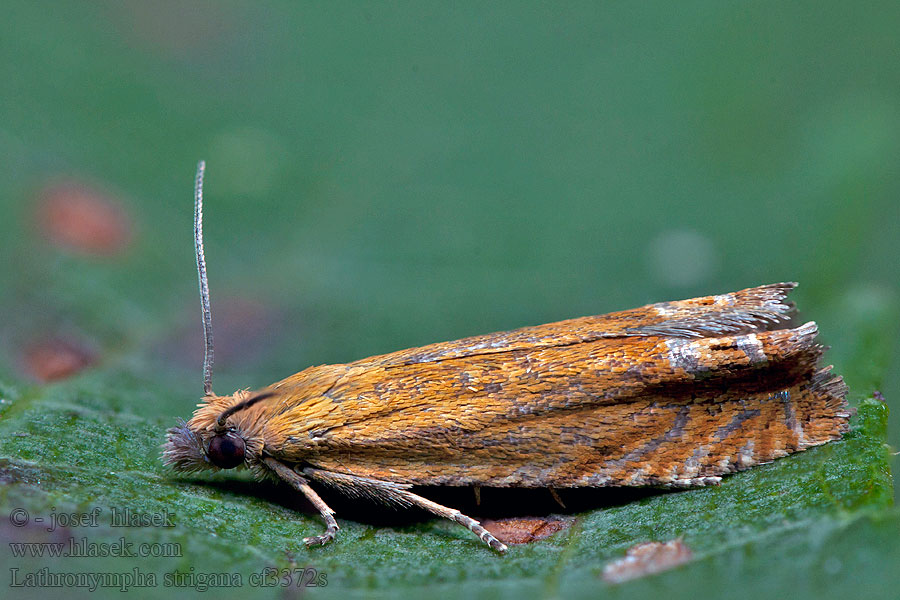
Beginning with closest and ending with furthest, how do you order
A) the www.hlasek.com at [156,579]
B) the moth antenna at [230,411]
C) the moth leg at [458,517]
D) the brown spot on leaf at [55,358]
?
the www.hlasek.com at [156,579]
the moth leg at [458,517]
the moth antenna at [230,411]
the brown spot on leaf at [55,358]

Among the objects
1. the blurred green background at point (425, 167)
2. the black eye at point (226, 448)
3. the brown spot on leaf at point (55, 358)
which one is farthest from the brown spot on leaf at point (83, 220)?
the black eye at point (226, 448)

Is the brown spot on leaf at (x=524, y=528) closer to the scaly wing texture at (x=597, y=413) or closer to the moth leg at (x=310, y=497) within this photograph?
the scaly wing texture at (x=597, y=413)

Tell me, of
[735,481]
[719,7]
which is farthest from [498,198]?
[735,481]

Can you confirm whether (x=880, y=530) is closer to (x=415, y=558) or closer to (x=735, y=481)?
(x=735, y=481)

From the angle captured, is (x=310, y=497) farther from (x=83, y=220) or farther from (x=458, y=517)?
(x=83, y=220)

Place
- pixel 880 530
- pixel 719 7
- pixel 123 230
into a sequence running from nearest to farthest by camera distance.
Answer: pixel 880 530 < pixel 123 230 < pixel 719 7

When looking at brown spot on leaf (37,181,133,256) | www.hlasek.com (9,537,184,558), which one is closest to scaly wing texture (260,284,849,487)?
www.hlasek.com (9,537,184,558)

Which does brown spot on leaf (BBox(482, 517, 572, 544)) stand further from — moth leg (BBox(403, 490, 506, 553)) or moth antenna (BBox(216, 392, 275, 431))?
moth antenna (BBox(216, 392, 275, 431))
